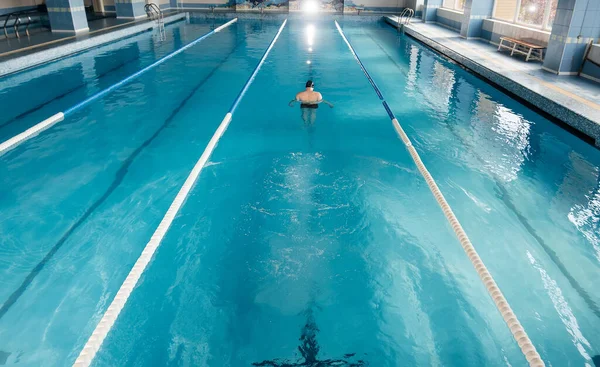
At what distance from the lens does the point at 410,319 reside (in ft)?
9.21

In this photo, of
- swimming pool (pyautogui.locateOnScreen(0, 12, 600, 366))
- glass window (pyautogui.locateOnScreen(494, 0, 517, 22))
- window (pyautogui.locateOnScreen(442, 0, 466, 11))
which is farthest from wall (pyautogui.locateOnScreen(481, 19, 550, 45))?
window (pyautogui.locateOnScreen(442, 0, 466, 11))

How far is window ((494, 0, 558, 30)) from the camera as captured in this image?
30.8 feet

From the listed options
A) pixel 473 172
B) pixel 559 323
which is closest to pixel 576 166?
pixel 473 172

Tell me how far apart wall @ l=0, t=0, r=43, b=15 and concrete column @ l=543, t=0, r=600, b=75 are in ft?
56.1

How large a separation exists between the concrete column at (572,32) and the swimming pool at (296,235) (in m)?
1.61

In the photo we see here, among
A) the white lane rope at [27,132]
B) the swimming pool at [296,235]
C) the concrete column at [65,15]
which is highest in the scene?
the concrete column at [65,15]

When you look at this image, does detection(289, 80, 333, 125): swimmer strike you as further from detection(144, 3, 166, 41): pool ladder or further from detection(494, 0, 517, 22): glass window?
detection(144, 3, 166, 41): pool ladder

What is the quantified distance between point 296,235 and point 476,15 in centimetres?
1132

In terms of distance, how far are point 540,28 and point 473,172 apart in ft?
23.1

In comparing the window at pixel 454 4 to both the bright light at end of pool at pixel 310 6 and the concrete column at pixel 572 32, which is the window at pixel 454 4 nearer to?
the bright light at end of pool at pixel 310 6

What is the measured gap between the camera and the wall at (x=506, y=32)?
9188mm

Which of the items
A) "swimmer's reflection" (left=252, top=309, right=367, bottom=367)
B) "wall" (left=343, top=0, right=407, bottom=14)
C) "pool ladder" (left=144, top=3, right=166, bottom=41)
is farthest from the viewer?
"wall" (left=343, top=0, right=407, bottom=14)

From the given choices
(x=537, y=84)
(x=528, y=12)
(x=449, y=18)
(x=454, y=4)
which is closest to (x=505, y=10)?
(x=528, y=12)

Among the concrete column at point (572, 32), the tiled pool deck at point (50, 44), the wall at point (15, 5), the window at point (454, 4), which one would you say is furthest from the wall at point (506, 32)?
the wall at point (15, 5)
